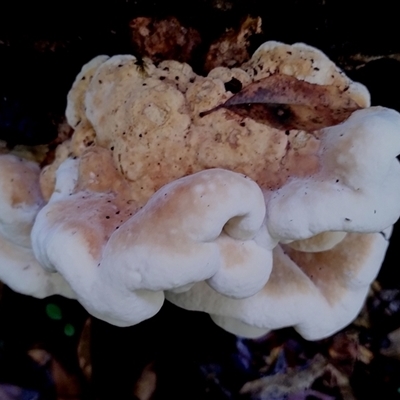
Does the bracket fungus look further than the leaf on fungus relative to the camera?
No

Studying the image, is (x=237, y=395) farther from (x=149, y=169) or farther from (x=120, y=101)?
(x=120, y=101)

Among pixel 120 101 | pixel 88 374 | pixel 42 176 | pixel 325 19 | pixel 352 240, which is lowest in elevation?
pixel 88 374

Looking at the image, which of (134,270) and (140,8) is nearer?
(134,270)

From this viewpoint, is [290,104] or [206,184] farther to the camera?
[290,104]

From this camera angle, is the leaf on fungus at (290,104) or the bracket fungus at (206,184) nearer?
the bracket fungus at (206,184)

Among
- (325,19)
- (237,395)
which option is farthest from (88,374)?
(325,19)
